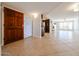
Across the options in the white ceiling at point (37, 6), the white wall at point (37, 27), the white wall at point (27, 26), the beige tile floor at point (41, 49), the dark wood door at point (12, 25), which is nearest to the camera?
the beige tile floor at point (41, 49)

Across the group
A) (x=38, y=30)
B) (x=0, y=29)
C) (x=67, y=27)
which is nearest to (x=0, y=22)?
(x=0, y=29)

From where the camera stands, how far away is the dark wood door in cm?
598

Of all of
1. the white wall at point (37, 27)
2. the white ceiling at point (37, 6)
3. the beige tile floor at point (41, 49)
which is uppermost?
the white ceiling at point (37, 6)

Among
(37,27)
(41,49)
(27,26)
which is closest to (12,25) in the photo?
(27,26)

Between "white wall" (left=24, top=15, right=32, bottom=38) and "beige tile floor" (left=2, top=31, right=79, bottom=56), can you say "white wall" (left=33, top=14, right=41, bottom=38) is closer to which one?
"white wall" (left=24, top=15, right=32, bottom=38)

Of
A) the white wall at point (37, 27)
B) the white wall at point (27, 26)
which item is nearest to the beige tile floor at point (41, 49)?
the white wall at point (27, 26)

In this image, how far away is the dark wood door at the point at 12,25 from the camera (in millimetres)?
5984

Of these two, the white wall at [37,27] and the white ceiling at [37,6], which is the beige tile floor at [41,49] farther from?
the white wall at [37,27]

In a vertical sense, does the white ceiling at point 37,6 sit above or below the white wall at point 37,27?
above

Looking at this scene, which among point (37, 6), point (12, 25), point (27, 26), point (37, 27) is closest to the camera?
point (37, 6)

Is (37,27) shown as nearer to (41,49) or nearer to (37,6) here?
(37,6)

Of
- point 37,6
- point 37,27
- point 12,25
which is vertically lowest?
point 37,27

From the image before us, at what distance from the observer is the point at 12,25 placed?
6.67 metres

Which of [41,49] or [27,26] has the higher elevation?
[27,26]
